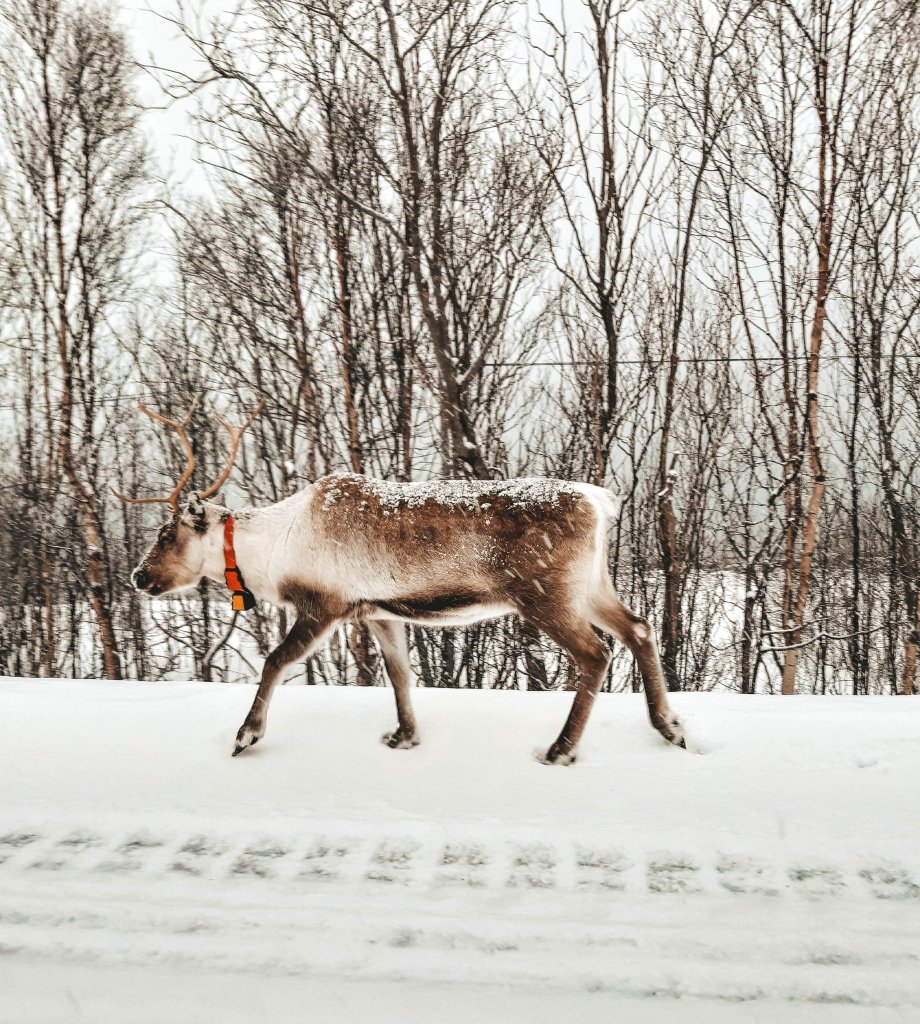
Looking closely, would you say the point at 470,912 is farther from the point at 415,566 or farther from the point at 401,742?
the point at 415,566

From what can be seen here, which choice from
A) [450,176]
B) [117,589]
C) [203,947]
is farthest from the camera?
[117,589]

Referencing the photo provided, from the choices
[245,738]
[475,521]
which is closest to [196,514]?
[245,738]

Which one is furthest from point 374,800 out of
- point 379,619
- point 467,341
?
point 467,341

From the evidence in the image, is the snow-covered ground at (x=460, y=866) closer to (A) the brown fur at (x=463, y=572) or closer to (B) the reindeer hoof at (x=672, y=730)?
(B) the reindeer hoof at (x=672, y=730)

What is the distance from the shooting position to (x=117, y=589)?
562 inches

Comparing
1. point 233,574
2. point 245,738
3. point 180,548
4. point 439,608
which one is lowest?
point 245,738

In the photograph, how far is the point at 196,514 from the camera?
3943 millimetres

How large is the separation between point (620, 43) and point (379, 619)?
6.46 metres

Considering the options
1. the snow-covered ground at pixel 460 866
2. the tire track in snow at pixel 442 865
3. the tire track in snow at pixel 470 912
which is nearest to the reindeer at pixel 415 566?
the snow-covered ground at pixel 460 866

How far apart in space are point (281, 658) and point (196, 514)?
0.88m

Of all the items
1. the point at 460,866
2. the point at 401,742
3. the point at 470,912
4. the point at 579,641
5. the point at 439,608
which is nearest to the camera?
the point at 470,912

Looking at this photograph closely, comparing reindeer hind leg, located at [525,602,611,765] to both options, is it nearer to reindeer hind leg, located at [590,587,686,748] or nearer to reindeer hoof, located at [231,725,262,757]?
reindeer hind leg, located at [590,587,686,748]

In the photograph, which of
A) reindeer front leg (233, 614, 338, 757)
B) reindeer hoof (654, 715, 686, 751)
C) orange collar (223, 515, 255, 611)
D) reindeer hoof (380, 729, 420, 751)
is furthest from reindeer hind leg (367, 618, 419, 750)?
reindeer hoof (654, 715, 686, 751)

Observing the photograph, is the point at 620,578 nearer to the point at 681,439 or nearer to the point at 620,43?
the point at 681,439
